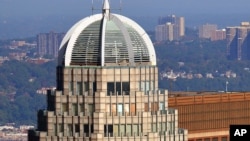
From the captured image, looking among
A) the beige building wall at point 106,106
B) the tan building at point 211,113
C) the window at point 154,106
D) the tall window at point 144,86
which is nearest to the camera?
the beige building wall at point 106,106

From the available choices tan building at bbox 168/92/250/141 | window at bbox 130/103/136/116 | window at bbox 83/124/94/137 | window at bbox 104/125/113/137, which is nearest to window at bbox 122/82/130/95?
window at bbox 130/103/136/116

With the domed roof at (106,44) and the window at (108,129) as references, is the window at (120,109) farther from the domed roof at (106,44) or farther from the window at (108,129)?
the domed roof at (106,44)

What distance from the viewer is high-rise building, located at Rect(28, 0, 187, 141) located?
62.2 m

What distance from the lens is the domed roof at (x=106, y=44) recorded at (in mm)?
62094

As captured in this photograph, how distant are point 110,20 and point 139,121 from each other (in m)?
3.97

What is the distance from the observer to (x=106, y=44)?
6206 centimetres

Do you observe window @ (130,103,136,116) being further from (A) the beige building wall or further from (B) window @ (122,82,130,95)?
(B) window @ (122,82,130,95)

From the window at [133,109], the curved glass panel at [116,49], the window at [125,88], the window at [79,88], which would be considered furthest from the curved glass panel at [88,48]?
the window at [133,109]

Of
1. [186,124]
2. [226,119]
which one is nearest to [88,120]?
[186,124]

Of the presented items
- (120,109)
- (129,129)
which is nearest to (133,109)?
(120,109)

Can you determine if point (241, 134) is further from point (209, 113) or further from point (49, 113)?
point (209, 113)

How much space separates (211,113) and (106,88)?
28566 mm

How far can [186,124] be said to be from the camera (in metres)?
86.5

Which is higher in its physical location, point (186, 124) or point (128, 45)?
point (128, 45)
